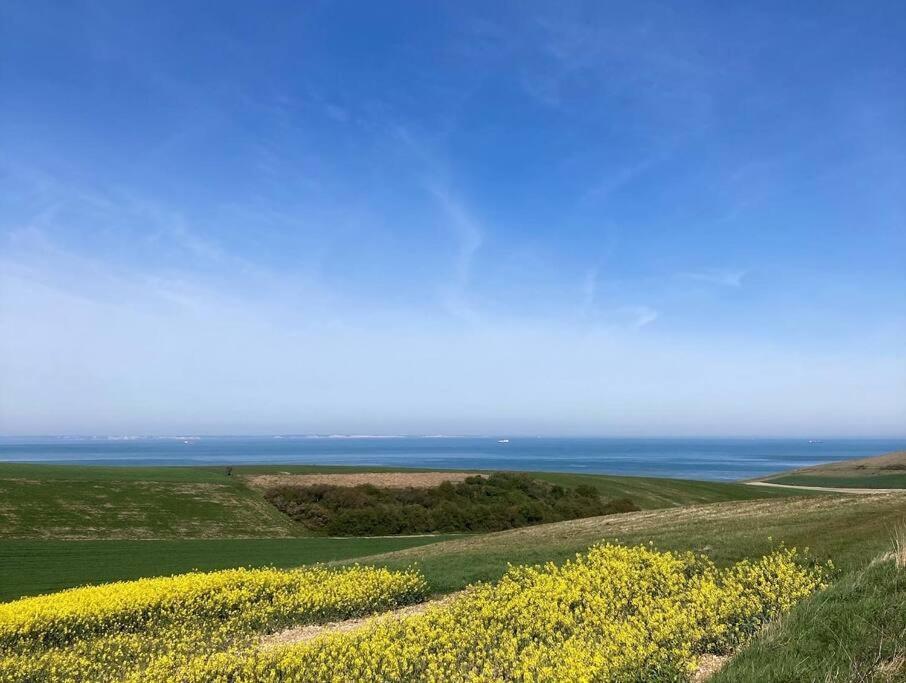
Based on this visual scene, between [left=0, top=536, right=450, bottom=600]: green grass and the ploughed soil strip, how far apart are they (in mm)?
15301

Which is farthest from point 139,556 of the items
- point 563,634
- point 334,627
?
point 563,634

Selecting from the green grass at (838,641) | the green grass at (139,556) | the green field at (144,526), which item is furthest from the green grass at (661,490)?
the green grass at (838,641)

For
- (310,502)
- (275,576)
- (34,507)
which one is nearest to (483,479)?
(310,502)

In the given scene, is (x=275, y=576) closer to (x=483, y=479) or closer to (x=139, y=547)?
(x=139, y=547)

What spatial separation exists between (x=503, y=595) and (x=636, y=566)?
3.58m

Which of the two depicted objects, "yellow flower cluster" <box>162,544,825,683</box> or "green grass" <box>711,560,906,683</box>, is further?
"yellow flower cluster" <box>162,544,825,683</box>

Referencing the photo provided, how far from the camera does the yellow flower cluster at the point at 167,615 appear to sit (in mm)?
12164

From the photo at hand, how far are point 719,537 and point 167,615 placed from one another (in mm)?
15466

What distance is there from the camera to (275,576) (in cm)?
1770

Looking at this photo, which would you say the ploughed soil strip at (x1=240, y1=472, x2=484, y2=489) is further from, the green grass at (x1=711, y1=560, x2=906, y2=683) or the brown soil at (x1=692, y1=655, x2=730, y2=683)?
the green grass at (x1=711, y1=560, x2=906, y2=683)

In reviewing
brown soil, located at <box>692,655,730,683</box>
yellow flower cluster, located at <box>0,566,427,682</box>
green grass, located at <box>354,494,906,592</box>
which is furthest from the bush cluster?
brown soil, located at <box>692,655,730,683</box>

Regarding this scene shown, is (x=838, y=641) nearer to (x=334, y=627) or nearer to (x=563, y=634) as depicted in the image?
(x=563, y=634)

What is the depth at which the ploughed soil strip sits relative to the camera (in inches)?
2137

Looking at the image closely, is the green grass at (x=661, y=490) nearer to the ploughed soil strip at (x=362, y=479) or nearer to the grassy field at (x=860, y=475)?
the ploughed soil strip at (x=362, y=479)
